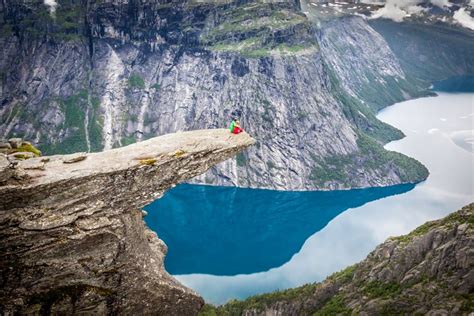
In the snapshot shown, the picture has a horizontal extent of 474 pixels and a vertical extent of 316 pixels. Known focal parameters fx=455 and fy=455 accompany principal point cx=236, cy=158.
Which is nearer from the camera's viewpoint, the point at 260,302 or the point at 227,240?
the point at 260,302

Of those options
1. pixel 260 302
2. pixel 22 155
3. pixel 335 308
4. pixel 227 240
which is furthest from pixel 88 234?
pixel 227 240

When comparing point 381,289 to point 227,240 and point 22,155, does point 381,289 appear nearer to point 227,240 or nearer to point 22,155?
point 22,155

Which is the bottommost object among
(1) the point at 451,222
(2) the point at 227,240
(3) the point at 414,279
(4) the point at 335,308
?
(2) the point at 227,240

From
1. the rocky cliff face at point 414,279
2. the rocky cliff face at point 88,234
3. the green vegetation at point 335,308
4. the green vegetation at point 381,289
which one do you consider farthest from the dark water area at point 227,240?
the rocky cliff face at point 88,234

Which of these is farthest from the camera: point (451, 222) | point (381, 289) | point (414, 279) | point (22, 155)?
point (381, 289)

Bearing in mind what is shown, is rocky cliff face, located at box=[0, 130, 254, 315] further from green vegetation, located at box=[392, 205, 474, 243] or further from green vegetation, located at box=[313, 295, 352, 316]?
green vegetation, located at box=[392, 205, 474, 243]

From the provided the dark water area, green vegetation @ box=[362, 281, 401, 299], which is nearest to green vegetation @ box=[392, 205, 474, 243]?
green vegetation @ box=[362, 281, 401, 299]

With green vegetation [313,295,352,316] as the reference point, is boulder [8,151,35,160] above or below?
above
